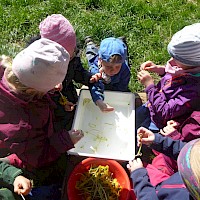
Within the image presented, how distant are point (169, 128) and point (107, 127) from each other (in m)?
0.48

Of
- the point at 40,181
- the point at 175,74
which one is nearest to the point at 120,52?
the point at 175,74

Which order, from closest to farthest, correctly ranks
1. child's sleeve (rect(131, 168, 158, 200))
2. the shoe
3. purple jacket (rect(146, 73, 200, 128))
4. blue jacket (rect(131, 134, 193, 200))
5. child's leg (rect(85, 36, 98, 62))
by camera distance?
blue jacket (rect(131, 134, 193, 200)), child's sleeve (rect(131, 168, 158, 200)), purple jacket (rect(146, 73, 200, 128)), child's leg (rect(85, 36, 98, 62)), the shoe

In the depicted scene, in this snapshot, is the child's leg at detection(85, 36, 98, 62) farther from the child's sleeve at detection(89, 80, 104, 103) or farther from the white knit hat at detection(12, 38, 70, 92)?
the white knit hat at detection(12, 38, 70, 92)

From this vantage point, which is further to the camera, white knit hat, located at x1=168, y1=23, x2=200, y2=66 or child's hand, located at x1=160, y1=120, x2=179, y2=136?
child's hand, located at x1=160, y1=120, x2=179, y2=136

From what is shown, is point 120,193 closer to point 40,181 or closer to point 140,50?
point 40,181

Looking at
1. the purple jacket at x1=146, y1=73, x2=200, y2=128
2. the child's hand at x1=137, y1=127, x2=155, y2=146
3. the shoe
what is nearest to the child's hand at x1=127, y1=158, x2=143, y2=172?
the child's hand at x1=137, y1=127, x2=155, y2=146

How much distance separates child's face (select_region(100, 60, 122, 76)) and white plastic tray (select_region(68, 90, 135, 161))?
16 cm

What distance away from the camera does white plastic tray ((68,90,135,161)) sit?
8.80ft

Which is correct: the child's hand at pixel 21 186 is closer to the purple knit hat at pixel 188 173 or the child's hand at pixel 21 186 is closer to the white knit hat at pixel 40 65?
the white knit hat at pixel 40 65

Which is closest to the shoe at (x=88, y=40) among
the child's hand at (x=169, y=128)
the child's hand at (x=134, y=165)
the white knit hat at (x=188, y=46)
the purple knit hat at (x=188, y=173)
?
the white knit hat at (x=188, y=46)

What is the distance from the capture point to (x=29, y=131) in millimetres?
2260

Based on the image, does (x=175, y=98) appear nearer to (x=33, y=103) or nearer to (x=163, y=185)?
(x=163, y=185)

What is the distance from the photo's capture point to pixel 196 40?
253 cm

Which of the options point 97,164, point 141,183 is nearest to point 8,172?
point 97,164
